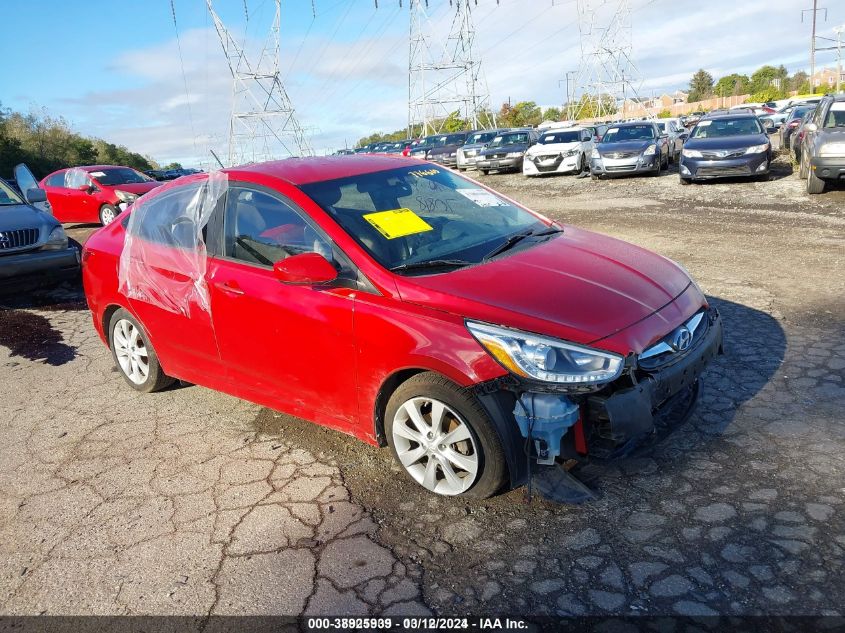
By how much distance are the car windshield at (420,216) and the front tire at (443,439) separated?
67 cm

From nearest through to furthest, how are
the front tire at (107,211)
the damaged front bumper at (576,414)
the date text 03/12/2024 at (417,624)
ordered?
1. the date text 03/12/2024 at (417,624)
2. the damaged front bumper at (576,414)
3. the front tire at (107,211)

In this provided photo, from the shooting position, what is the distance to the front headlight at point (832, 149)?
11.3 m

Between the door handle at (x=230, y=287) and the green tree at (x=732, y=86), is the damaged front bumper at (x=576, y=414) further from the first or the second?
the green tree at (x=732, y=86)

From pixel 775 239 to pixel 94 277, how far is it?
8.01 metres

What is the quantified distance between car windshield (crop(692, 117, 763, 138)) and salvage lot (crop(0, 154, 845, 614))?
11.5 m

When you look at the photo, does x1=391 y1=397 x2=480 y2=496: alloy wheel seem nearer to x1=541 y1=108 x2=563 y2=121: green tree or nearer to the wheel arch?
the wheel arch

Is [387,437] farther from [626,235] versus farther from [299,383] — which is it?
[626,235]

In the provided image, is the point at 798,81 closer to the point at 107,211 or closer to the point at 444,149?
the point at 444,149

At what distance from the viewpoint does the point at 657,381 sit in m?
3.00

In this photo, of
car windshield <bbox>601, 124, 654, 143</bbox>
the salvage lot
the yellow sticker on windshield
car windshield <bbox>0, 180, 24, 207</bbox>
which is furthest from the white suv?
the yellow sticker on windshield

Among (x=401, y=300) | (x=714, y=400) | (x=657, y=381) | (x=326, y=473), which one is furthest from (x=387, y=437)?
(x=714, y=400)

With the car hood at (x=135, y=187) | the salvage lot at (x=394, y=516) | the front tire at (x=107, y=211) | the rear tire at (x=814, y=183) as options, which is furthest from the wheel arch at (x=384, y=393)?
the front tire at (x=107, y=211)

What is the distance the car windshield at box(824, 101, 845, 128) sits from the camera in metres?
12.0

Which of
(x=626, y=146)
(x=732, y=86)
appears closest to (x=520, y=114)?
(x=732, y=86)
